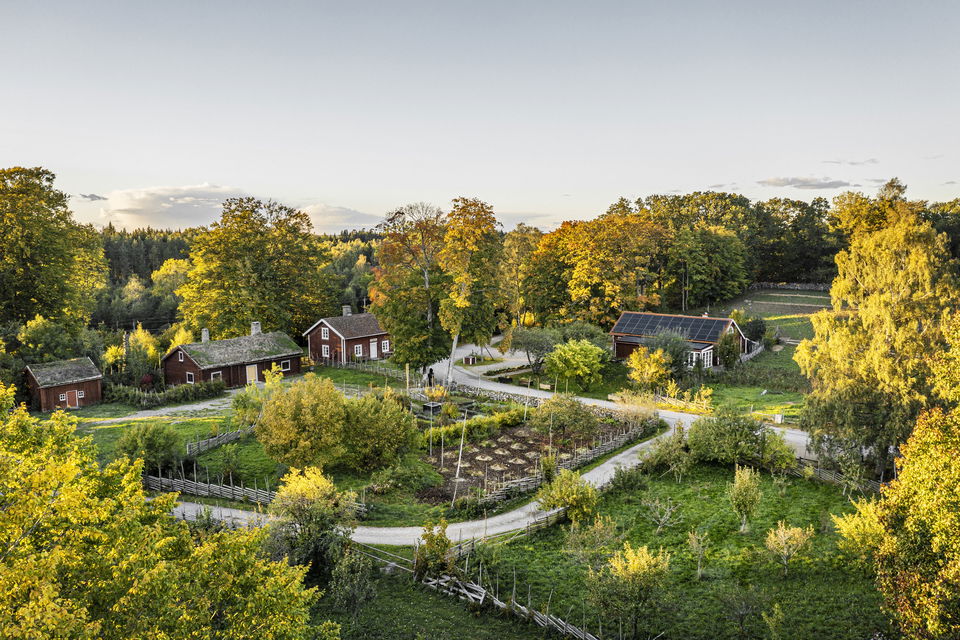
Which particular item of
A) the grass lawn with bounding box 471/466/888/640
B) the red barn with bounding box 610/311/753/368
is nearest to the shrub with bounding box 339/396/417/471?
the grass lawn with bounding box 471/466/888/640

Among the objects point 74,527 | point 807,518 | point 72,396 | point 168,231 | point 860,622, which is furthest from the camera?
point 168,231

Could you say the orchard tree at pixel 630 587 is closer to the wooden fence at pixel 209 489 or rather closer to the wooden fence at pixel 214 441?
the wooden fence at pixel 209 489

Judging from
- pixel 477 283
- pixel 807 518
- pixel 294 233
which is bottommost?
pixel 807 518

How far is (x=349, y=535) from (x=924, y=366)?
779 inches

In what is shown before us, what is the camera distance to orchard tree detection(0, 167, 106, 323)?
1398 inches

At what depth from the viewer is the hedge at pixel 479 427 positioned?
28.4 metres

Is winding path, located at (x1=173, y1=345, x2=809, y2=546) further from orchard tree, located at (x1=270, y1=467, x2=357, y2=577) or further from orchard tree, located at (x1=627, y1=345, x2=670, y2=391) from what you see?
orchard tree, located at (x1=627, y1=345, x2=670, y2=391)

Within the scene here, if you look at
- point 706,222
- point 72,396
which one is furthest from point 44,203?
point 706,222

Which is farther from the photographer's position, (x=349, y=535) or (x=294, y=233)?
(x=294, y=233)

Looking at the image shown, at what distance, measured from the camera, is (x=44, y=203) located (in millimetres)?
36812

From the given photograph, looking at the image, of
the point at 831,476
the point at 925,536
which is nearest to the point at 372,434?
the point at 831,476

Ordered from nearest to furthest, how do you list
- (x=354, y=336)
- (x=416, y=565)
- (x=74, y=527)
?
1. (x=74, y=527)
2. (x=416, y=565)
3. (x=354, y=336)

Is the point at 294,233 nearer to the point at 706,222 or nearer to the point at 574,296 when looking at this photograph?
the point at 574,296

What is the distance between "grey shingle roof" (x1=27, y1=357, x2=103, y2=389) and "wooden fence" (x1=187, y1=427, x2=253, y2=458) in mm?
13023
